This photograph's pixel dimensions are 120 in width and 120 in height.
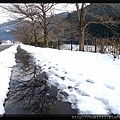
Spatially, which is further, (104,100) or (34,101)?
(34,101)

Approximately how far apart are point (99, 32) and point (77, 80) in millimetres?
22850

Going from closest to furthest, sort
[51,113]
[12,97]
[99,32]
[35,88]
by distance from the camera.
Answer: [51,113], [12,97], [35,88], [99,32]

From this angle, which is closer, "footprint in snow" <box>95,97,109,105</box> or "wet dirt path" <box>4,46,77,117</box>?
"wet dirt path" <box>4,46,77,117</box>

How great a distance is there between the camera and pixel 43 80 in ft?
23.4

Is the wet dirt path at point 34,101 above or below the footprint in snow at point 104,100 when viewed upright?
below

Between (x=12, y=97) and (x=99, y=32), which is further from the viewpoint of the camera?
(x=99, y=32)

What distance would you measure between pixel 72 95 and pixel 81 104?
665 millimetres

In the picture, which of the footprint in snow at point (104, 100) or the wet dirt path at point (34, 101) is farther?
the footprint in snow at point (104, 100)

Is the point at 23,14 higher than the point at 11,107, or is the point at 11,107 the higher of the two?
the point at 23,14

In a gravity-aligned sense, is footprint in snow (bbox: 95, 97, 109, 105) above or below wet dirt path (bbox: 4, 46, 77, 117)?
above

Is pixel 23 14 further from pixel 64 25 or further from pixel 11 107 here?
pixel 11 107

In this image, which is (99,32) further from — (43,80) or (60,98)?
(60,98)

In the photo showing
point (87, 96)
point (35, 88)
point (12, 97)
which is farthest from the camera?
point (35, 88)

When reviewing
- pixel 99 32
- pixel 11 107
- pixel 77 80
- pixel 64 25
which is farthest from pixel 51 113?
pixel 99 32
